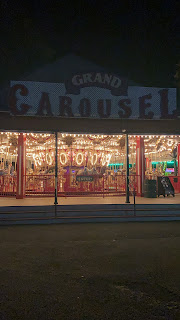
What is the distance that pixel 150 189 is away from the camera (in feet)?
54.2

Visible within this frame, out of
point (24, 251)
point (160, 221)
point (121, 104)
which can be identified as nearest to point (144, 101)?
point (121, 104)

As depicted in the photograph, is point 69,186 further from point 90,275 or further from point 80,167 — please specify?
point 90,275

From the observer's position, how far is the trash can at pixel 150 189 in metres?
16.5

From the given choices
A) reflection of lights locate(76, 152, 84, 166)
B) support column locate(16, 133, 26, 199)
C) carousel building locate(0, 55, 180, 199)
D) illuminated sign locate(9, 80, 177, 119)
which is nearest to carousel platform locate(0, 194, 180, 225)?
carousel building locate(0, 55, 180, 199)

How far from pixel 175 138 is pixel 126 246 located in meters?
13.0

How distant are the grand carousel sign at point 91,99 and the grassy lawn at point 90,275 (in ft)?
23.2

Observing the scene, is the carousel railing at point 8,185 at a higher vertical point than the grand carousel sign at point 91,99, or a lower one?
lower

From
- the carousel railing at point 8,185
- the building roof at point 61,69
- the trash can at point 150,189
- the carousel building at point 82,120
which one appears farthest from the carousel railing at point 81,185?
the building roof at point 61,69

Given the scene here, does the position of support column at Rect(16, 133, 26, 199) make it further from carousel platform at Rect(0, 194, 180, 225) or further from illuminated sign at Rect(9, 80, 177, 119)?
carousel platform at Rect(0, 194, 180, 225)

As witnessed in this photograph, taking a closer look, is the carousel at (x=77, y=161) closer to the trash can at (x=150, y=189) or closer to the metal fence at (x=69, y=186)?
the metal fence at (x=69, y=186)

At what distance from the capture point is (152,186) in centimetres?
1656

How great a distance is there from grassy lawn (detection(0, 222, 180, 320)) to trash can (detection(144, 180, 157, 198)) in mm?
7150

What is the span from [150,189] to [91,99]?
5.72 m

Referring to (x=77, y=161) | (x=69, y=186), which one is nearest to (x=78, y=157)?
(x=77, y=161)
